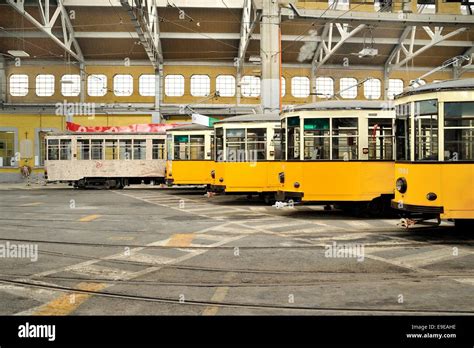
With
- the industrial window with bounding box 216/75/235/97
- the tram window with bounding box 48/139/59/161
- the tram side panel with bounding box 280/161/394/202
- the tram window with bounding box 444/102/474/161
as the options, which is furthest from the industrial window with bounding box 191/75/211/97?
the tram window with bounding box 444/102/474/161

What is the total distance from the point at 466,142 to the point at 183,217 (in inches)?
312

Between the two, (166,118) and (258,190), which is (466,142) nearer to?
(258,190)

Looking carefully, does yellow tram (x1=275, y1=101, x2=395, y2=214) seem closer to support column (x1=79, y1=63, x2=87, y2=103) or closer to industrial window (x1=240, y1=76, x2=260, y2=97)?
industrial window (x1=240, y1=76, x2=260, y2=97)

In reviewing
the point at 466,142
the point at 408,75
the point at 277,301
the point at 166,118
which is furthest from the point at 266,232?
the point at 408,75

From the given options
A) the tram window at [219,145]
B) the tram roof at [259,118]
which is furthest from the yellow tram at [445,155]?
the tram window at [219,145]

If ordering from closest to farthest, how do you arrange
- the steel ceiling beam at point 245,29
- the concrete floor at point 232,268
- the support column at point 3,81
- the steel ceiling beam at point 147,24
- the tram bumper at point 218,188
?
the concrete floor at point 232,268 → the tram bumper at point 218,188 → the steel ceiling beam at point 147,24 → the steel ceiling beam at point 245,29 → the support column at point 3,81

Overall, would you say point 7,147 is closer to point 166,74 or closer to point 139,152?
point 166,74

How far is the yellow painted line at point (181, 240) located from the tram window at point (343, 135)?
5.27 metres

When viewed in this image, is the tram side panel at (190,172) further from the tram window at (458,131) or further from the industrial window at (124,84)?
the tram window at (458,131)

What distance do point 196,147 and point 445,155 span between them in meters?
16.3

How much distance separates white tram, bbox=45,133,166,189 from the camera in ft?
94.7

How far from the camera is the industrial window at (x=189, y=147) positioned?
24844 millimetres

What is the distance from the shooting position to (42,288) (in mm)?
6438

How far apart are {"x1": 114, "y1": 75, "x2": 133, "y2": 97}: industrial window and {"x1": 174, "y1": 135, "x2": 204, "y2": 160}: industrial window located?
15169mm
